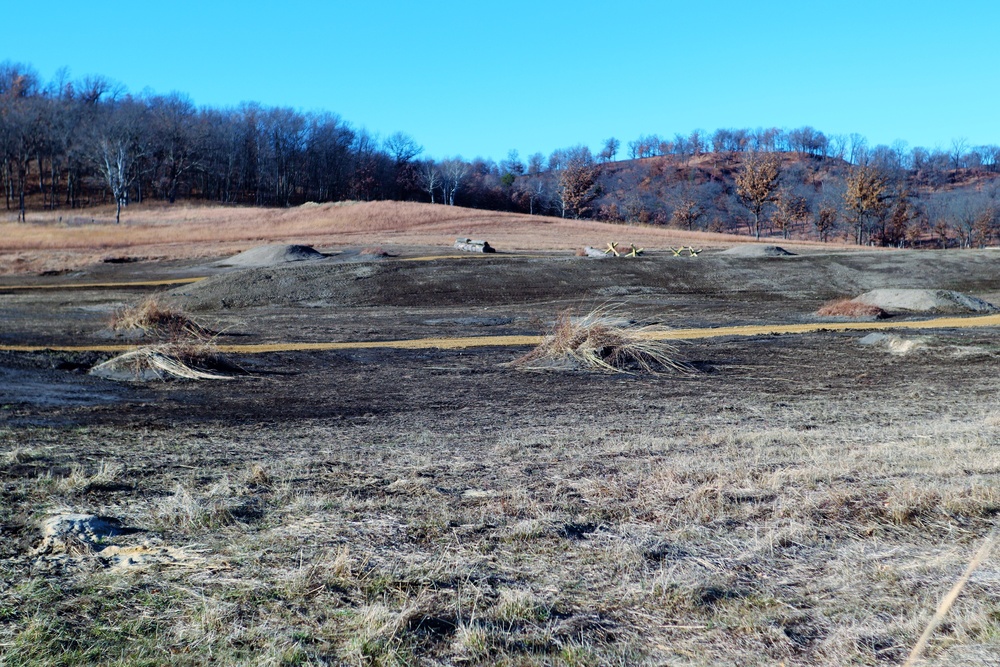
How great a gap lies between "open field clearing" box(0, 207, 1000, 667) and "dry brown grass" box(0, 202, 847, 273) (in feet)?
103

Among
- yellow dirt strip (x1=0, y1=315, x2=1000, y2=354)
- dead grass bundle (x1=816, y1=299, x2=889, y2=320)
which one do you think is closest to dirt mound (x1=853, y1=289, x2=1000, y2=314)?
dead grass bundle (x1=816, y1=299, x2=889, y2=320)

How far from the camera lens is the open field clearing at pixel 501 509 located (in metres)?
3.11

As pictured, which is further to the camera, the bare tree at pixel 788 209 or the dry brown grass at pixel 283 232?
the bare tree at pixel 788 209

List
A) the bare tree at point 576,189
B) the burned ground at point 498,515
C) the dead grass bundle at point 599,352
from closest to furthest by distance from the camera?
1. the burned ground at point 498,515
2. the dead grass bundle at point 599,352
3. the bare tree at point 576,189

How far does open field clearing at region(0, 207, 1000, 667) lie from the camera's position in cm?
311

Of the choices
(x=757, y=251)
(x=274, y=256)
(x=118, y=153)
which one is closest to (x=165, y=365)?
(x=274, y=256)

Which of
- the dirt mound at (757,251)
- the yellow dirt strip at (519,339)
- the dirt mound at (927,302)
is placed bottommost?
the yellow dirt strip at (519,339)

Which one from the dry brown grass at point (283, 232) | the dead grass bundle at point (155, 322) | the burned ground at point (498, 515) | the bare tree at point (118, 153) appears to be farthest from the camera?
the bare tree at point (118, 153)

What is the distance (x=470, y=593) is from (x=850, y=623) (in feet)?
4.88

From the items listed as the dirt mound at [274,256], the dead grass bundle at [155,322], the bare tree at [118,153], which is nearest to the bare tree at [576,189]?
the bare tree at [118,153]

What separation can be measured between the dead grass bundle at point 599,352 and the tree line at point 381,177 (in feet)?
154

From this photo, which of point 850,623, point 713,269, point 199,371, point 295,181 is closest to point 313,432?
point 199,371

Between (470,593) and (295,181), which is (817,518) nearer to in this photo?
(470,593)

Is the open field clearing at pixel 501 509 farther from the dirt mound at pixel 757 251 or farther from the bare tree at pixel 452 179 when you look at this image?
the bare tree at pixel 452 179
